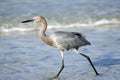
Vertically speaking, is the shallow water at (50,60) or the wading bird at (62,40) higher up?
the wading bird at (62,40)

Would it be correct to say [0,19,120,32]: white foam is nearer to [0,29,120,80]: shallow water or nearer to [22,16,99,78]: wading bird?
[0,29,120,80]: shallow water

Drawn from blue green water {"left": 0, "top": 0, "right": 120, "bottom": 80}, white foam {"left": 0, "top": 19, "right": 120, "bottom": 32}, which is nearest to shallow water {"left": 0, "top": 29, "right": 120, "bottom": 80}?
blue green water {"left": 0, "top": 0, "right": 120, "bottom": 80}

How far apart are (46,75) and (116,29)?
4787 mm

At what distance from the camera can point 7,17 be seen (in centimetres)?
1489

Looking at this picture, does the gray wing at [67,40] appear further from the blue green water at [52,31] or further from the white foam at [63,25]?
the white foam at [63,25]

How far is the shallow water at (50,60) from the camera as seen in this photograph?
9383 millimetres

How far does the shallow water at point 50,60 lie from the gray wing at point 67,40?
0.52m

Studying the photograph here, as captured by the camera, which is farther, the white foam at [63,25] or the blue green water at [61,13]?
the blue green water at [61,13]

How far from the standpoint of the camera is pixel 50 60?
34.2ft

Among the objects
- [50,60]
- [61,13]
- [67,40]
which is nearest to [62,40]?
[67,40]

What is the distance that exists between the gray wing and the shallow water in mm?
521

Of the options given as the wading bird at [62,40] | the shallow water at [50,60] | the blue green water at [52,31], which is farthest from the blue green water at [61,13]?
the wading bird at [62,40]

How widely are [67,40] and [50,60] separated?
3.44ft

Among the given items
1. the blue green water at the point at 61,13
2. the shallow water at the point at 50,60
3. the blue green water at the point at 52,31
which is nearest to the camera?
the shallow water at the point at 50,60
